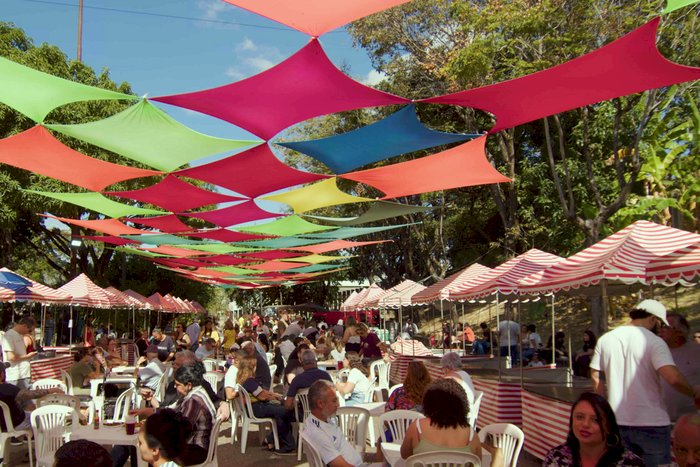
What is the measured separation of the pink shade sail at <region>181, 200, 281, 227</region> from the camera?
10.1m

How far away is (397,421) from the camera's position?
5172 mm

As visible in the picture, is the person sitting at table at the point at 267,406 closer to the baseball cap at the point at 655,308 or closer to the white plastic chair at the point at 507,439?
the white plastic chair at the point at 507,439

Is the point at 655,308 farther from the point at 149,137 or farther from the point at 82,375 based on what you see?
the point at 82,375

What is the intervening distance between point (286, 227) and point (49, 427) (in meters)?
6.84

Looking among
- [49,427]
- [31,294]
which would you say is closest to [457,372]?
[49,427]

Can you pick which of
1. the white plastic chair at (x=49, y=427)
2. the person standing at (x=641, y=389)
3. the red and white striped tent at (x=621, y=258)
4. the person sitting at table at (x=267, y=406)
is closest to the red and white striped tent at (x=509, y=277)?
the red and white striped tent at (x=621, y=258)

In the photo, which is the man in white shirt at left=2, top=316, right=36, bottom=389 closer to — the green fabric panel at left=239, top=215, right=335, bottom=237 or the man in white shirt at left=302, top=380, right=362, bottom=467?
the green fabric panel at left=239, top=215, right=335, bottom=237

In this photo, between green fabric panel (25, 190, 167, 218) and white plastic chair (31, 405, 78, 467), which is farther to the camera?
green fabric panel (25, 190, 167, 218)

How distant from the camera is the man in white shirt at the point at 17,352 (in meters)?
8.17

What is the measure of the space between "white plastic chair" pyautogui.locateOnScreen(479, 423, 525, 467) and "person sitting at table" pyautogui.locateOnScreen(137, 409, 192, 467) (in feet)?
7.77

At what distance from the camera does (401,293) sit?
59.3ft

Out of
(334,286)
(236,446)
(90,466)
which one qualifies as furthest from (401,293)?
(334,286)

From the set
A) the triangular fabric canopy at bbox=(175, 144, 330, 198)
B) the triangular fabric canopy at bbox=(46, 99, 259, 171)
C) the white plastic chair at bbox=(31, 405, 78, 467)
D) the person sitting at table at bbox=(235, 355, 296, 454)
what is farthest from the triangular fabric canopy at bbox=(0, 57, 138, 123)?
the person sitting at table at bbox=(235, 355, 296, 454)

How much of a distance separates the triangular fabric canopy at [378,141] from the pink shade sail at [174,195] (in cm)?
219
